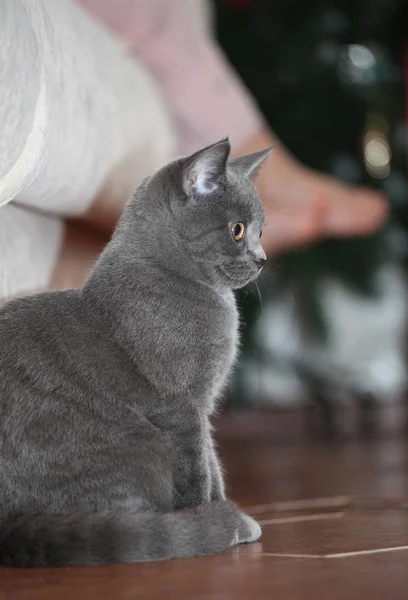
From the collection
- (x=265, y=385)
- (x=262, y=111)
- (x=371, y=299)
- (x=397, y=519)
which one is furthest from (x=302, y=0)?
(x=397, y=519)

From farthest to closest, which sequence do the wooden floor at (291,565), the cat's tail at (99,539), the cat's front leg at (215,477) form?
the cat's front leg at (215,477) < the cat's tail at (99,539) < the wooden floor at (291,565)

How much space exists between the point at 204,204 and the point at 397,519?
0.49m

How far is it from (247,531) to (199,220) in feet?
1.21

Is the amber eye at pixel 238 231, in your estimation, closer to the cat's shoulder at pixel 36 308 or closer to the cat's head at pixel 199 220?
the cat's head at pixel 199 220

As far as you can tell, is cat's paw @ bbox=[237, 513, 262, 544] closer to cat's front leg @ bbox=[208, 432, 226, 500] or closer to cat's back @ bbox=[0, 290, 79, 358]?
cat's front leg @ bbox=[208, 432, 226, 500]

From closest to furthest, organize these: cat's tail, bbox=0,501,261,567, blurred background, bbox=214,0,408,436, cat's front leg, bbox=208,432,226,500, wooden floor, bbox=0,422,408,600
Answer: wooden floor, bbox=0,422,408,600, cat's tail, bbox=0,501,261,567, cat's front leg, bbox=208,432,226,500, blurred background, bbox=214,0,408,436

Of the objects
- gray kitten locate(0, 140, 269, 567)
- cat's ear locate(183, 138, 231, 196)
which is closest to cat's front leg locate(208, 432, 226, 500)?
gray kitten locate(0, 140, 269, 567)

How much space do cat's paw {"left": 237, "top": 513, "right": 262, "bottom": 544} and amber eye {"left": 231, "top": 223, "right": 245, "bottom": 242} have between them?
333 millimetres

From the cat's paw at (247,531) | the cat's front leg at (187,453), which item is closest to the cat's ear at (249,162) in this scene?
the cat's front leg at (187,453)

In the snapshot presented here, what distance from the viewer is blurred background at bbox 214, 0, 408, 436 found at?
3.29 meters

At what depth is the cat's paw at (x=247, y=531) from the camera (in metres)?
1.05

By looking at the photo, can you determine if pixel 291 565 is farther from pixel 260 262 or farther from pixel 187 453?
pixel 260 262

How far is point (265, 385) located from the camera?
364 centimetres

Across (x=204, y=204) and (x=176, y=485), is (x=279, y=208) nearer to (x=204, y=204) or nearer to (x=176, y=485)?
(x=204, y=204)
